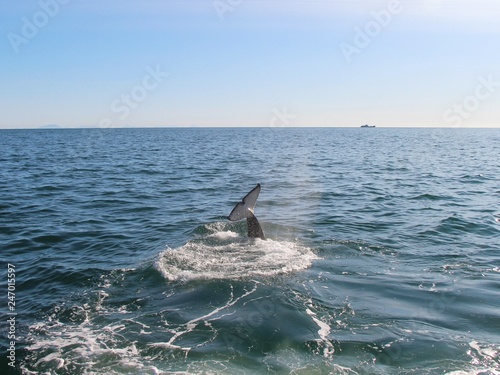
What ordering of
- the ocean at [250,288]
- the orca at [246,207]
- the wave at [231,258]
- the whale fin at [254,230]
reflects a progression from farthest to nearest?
1. the whale fin at [254,230]
2. the orca at [246,207]
3. the wave at [231,258]
4. the ocean at [250,288]

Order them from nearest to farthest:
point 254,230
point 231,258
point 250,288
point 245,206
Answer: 1. point 250,288
2. point 231,258
3. point 245,206
4. point 254,230

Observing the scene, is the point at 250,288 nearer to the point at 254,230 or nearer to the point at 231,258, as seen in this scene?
the point at 231,258

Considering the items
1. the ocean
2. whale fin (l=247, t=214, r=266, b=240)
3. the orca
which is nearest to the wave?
the ocean

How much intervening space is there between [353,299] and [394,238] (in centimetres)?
623

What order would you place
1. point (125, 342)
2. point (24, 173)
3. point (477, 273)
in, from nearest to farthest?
point (125, 342), point (477, 273), point (24, 173)

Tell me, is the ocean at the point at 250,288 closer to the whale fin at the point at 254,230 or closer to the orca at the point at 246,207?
the whale fin at the point at 254,230

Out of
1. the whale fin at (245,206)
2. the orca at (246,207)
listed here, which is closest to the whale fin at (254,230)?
the orca at (246,207)

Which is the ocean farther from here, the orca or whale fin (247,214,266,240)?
the orca

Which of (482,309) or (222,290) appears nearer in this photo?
(482,309)

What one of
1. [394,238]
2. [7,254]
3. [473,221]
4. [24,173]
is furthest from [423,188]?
[24,173]

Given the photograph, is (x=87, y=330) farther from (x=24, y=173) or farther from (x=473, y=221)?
(x=24, y=173)

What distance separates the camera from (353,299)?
34.2ft

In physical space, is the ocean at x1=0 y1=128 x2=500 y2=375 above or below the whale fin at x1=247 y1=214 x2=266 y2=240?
below

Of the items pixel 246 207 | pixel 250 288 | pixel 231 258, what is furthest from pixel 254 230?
pixel 250 288
